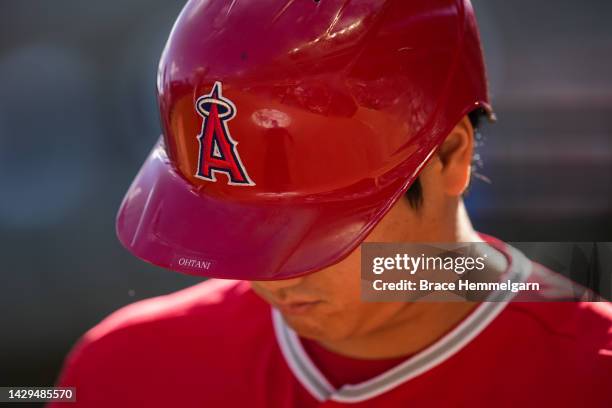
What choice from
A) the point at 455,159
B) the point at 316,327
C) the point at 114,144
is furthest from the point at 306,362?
the point at 114,144

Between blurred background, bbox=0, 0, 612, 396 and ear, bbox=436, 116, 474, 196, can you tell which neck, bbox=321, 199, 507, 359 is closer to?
ear, bbox=436, 116, 474, 196

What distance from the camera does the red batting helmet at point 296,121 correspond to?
1535mm

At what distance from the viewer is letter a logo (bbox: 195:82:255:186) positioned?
5.12 ft

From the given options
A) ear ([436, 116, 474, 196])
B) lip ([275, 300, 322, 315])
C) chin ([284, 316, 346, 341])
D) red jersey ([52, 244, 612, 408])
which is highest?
ear ([436, 116, 474, 196])

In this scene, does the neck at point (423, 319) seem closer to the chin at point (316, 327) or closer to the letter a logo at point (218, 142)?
the chin at point (316, 327)

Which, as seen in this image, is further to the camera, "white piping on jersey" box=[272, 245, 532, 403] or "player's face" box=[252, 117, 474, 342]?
"white piping on jersey" box=[272, 245, 532, 403]

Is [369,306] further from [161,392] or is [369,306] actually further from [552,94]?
[552,94]

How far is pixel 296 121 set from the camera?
1.54 metres

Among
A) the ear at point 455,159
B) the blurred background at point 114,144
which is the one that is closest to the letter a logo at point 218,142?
the ear at point 455,159

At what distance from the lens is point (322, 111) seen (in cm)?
154

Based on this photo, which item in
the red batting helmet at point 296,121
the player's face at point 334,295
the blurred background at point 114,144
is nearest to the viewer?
the red batting helmet at point 296,121

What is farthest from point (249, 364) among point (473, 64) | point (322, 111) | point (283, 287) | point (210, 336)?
point (473, 64)

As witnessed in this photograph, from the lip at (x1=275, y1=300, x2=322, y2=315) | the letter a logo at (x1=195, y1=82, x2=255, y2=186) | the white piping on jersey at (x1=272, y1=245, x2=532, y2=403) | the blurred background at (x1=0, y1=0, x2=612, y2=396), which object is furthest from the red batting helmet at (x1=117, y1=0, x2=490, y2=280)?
the blurred background at (x1=0, y1=0, x2=612, y2=396)

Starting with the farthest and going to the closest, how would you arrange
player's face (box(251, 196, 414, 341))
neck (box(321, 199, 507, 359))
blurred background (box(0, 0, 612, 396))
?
blurred background (box(0, 0, 612, 396)) < neck (box(321, 199, 507, 359)) < player's face (box(251, 196, 414, 341))
